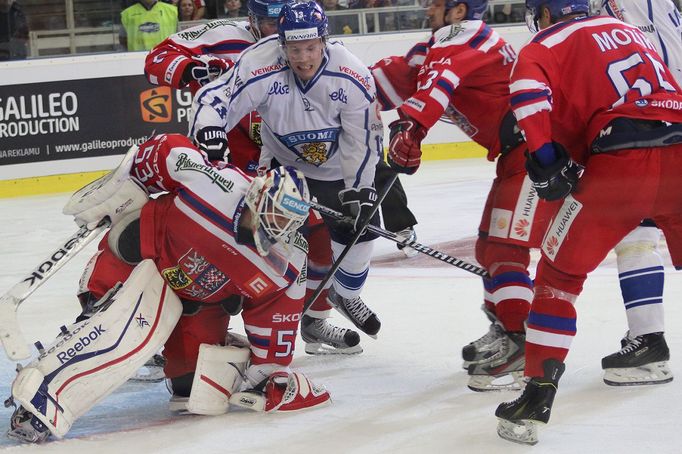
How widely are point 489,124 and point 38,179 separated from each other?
14.5 feet

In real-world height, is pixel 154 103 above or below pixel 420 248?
below

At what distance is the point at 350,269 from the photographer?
11.9 feet

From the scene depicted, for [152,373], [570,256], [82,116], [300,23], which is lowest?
[82,116]

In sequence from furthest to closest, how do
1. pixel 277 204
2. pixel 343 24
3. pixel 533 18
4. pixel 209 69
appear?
1. pixel 343 24
2. pixel 209 69
3. pixel 533 18
4. pixel 277 204

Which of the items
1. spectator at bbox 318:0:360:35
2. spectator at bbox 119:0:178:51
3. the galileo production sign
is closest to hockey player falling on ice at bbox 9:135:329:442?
the galileo production sign

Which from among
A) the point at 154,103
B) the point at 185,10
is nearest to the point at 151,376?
the point at 154,103

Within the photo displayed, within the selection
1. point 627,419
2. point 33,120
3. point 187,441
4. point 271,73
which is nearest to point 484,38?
point 271,73

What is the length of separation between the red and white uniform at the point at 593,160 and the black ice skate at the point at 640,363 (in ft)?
1.85

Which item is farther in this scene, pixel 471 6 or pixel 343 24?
pixel 343 24

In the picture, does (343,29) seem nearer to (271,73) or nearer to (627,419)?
(271,73)

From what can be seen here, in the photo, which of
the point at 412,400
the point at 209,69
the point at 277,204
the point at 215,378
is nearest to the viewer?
the point at 277,204

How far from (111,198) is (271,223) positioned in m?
0.47

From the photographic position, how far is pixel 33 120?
6.97 m

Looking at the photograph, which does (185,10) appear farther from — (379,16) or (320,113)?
(320,113)
